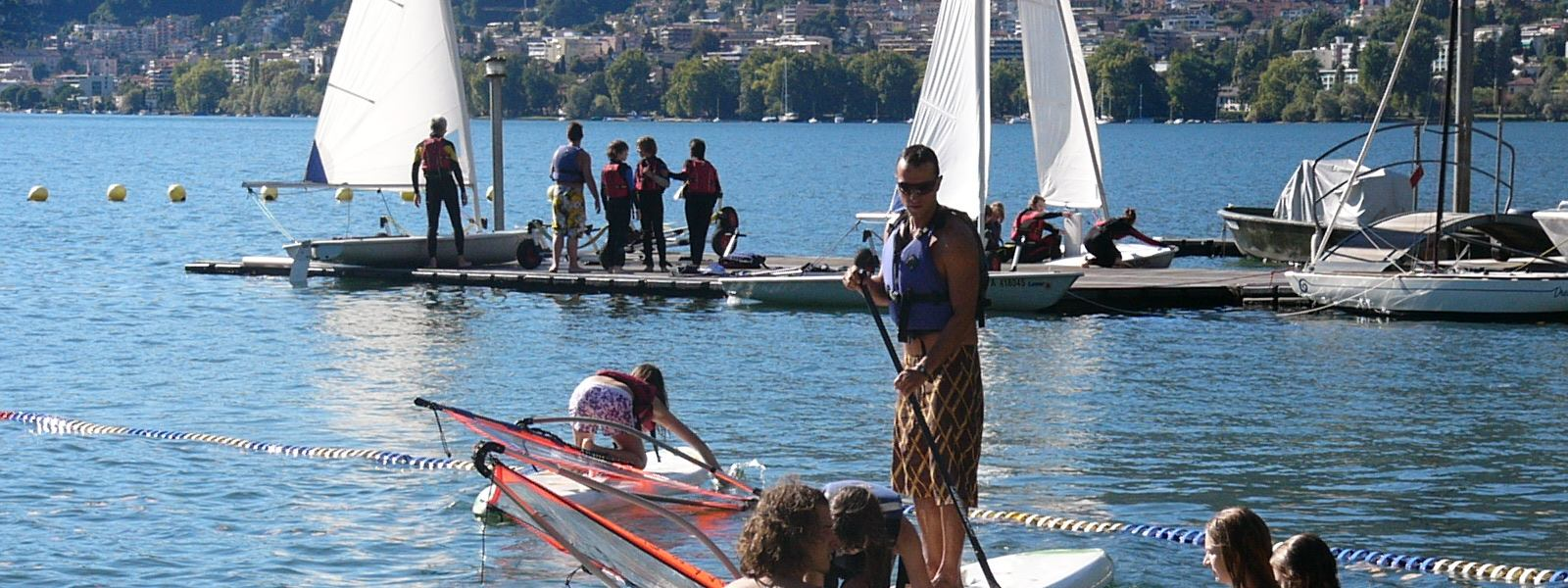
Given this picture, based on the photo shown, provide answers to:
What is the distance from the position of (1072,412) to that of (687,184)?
7867 millimetres

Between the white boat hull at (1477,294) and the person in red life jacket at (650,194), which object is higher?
the person in red life jacket at (650,194)

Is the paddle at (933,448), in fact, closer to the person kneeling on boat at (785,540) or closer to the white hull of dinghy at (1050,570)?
the white hull of dinghy at (1050,570)

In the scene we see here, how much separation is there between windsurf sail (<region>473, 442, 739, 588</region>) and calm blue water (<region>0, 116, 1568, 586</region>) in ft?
5.50

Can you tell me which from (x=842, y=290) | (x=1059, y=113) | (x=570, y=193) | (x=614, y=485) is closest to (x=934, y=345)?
(x=614, y=485)

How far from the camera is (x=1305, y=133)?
162m

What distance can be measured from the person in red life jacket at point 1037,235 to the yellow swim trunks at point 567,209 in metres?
5.14

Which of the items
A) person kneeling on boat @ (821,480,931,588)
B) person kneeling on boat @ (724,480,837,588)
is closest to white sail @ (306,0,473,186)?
person kneeling on boat @ (821,480,931,588)

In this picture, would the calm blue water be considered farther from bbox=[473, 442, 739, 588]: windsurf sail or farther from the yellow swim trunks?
bbox=[473, 442, 739, 588]: windsurf sail

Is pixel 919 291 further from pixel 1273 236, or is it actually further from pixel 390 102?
pixel 1273 236

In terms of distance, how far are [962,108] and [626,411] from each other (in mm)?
12526

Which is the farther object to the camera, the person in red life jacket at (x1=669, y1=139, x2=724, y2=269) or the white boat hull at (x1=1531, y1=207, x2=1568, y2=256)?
the white boat hull at (x1=1531, y1=207, x2=1568, y2=256)

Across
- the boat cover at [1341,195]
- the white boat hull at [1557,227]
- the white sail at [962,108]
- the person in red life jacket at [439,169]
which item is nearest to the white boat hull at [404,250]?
the person in red life jacket at [439,169]

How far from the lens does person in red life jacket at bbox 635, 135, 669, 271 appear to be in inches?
896

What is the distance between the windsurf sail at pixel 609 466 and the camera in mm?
10492
